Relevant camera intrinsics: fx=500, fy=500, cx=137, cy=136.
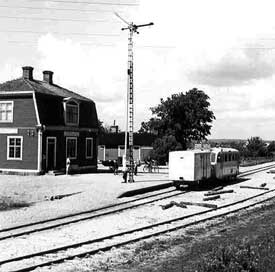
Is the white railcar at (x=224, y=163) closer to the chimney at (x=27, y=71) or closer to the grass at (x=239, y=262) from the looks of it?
the chimney at (x=27, y=71)

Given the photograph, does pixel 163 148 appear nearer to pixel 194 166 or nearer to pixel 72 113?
pixel 72 113

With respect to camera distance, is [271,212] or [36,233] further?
[271,212]

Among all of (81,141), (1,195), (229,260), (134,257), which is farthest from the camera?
(81,141)

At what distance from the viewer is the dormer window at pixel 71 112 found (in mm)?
36688

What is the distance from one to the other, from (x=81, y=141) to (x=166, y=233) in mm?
24063

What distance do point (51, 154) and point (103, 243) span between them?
22466mm

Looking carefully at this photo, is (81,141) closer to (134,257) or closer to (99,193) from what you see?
(99,193)

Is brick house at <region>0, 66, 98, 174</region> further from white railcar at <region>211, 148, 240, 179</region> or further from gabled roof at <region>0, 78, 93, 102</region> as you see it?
white railcar at <region>211, 148, 240, 179</region>

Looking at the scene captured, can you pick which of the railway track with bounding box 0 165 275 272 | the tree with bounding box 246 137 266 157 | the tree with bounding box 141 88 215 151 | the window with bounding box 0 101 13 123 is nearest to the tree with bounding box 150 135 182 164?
the tree with bounding box 141 88 215 151

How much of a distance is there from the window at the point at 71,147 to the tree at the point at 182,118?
32.6 meters

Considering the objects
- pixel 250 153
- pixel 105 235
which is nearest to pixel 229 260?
pixel 105 235

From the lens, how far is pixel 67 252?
12.1 metres

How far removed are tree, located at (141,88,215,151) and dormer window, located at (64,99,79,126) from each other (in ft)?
106

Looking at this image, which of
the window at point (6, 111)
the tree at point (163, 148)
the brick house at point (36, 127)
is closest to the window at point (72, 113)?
the brick house at point (36, 127)
